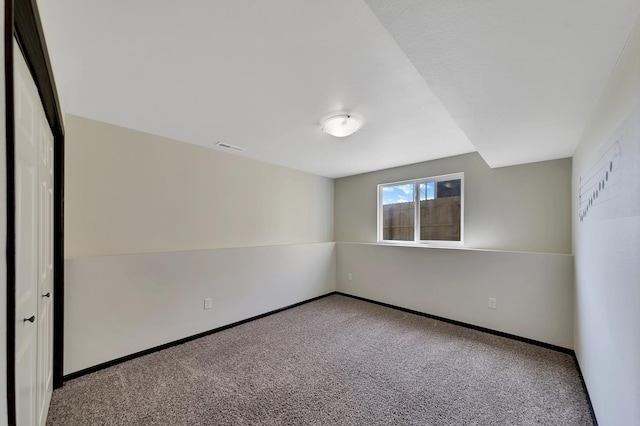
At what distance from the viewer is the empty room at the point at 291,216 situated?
1.18 m

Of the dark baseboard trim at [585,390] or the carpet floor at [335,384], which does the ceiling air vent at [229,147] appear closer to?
the carpet floor at [335,384]

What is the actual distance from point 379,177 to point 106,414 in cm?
432

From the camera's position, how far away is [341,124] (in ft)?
7.83

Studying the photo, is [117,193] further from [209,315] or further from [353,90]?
[353,90]

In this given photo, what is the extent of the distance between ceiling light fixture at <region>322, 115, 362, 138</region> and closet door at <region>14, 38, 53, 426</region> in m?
1.89

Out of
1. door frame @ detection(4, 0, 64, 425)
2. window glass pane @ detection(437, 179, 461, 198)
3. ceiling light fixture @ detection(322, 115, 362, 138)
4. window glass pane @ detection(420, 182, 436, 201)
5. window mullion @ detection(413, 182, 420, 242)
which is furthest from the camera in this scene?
window mullion @ detection(413, 182, 420, 242)

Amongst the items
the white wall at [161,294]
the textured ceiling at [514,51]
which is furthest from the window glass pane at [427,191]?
the white wall at [161,294]

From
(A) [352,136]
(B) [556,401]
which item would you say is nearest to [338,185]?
(A) [352,136]

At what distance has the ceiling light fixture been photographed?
233 cm

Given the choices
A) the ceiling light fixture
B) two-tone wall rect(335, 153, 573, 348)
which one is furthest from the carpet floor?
the ceiling light fixture

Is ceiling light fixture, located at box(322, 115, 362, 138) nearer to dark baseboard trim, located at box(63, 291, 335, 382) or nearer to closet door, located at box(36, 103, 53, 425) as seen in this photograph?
closet door, located at box(36, 103, 53, 425)

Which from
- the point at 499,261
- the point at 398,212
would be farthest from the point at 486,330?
the point at 398,212

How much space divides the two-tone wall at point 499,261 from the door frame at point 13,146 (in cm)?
371

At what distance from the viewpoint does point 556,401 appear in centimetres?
193
